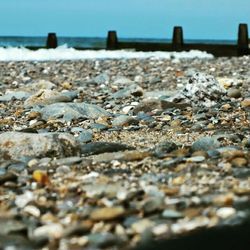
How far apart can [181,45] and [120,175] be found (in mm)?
17341

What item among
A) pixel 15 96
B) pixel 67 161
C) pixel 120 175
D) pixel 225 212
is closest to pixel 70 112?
pixel 15 96

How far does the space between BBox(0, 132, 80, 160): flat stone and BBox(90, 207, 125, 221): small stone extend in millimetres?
1093

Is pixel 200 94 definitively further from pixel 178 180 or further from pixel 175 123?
pixel 178 180

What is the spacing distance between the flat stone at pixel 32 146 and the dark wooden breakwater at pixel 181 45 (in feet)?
50.3

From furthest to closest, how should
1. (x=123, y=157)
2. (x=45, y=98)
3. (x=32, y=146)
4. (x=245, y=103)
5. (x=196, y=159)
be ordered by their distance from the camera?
(x=45, y=98)
(x=245, y=103)
(x=32, y=146)
(x=123, y=157)
(x=196, y=159)

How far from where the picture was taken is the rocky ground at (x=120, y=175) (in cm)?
203

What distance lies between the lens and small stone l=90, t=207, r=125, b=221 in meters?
2.08

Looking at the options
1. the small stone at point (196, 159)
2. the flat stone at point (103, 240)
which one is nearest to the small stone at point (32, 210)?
the flat stone at point (103, 240)

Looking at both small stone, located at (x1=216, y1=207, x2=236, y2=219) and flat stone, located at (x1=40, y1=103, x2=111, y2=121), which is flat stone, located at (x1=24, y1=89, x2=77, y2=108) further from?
small stone, located at (x1=216, y1=207, x2=236, y2=219)

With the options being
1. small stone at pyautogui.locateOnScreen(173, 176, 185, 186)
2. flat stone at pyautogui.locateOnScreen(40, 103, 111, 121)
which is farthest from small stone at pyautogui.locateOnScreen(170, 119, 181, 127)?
small stone at pyautogui.locateOnScreen(173, 176, 185, 186)

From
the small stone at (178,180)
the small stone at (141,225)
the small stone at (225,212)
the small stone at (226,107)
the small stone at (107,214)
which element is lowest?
the small stone at (141,225)

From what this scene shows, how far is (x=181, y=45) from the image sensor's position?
19.6 meters

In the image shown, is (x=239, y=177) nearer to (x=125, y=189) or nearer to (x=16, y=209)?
(x=125, y=189)

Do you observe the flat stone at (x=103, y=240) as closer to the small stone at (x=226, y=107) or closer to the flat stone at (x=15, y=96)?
the small stone at (x=226, y=107)
